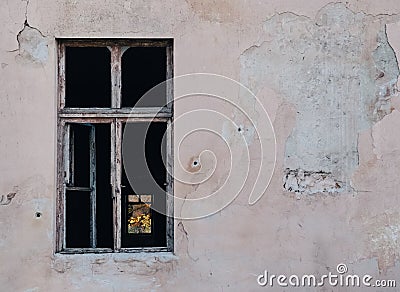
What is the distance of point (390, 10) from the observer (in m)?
4.24

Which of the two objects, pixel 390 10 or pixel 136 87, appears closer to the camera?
pixel 390 10

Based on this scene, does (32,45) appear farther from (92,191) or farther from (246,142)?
(246,142)

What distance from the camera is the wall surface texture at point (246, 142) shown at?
4121 millimetres

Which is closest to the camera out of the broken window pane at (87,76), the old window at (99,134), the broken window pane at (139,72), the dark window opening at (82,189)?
the old window at (99,134)

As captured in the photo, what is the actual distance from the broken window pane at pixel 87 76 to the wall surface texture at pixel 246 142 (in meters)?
0.49

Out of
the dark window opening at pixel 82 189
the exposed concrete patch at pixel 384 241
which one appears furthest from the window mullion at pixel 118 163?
the exposed concrete patch at pixel 384 241

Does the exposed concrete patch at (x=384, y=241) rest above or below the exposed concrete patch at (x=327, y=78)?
below

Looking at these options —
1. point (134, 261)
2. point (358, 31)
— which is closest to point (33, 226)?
point (134, 261)

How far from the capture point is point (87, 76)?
5379 millimetres

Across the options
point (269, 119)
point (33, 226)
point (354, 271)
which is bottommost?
point (354, 271)

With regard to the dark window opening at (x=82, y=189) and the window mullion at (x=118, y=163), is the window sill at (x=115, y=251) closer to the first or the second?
the window mullion at (x=118, y=163)

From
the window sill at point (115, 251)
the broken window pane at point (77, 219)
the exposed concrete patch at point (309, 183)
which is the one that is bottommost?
the window sill at point (115, 251)

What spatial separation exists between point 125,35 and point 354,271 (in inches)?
86.6

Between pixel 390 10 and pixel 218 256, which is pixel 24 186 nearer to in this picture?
pixel 218 256
